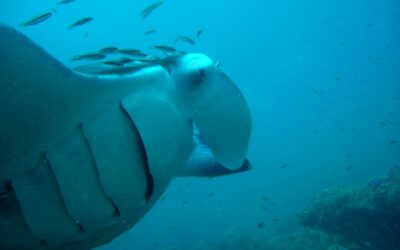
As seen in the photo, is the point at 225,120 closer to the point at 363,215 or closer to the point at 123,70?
the point at 123,70

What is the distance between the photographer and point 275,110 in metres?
108

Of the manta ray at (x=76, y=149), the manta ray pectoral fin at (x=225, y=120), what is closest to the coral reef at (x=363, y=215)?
the manta ray pectoral fin at (x=225, y=120)

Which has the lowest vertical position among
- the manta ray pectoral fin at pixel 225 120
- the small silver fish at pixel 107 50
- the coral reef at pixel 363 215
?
the coral reef at pixel 363 215

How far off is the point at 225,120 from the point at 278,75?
99.8 metres

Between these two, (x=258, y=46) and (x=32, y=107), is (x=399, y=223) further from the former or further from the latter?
(x=258, y=46)

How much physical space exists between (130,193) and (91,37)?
71777 mm

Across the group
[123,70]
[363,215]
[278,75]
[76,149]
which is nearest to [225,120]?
[123,70]

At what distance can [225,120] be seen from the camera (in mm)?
1850

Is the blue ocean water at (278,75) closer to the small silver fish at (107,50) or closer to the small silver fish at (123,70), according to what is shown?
the small silver fish at (107,50)

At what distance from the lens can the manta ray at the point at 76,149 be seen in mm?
1489

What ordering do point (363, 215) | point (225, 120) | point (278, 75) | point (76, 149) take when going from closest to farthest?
point (76, 149) < point (225, 120) < point (363, 215) < point (278, 75)

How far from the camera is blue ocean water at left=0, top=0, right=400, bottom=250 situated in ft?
127

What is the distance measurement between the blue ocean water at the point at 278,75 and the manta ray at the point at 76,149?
73.7 ft

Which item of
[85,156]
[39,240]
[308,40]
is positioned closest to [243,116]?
[85,156]
